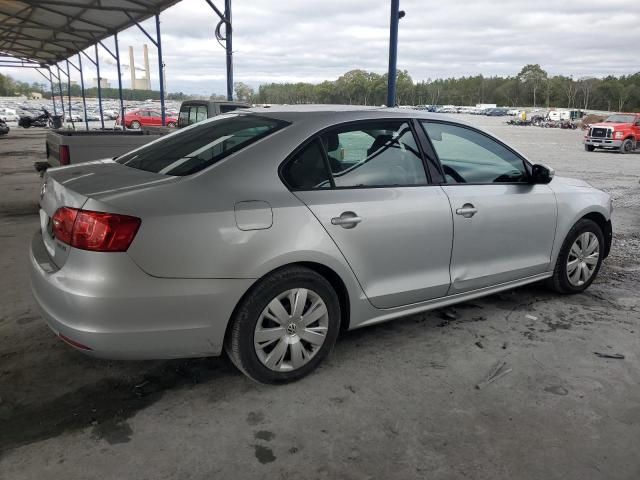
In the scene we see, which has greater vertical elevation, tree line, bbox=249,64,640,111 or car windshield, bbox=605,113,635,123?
tree line, bbox=249,64,640,111

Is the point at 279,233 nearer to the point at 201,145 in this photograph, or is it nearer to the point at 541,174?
the point at 201,145

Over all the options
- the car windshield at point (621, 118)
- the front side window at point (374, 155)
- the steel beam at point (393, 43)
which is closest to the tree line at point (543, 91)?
the car windshield at point (621, 118)

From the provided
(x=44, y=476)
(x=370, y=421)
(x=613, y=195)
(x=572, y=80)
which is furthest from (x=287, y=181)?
(x=572, y=80)

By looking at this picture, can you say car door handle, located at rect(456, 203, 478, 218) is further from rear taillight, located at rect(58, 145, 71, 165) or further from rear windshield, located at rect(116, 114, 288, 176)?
rear taillight, located at rect(58, 145, 71, 165)

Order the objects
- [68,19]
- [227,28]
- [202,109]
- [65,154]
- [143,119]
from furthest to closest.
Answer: [143,119] → [68,19] → [202,109] → [227,28] → [65,154]

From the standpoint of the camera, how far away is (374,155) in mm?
3408

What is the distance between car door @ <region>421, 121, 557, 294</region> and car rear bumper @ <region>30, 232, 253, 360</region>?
5.55 feet

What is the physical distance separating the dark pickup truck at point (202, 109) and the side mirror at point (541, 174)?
9.56m

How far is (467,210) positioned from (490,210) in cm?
25

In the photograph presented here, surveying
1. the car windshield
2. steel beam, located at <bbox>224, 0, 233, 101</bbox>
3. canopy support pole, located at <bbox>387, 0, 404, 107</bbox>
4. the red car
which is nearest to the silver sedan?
canopy support pole, located at <bbox>387, 0, 404, 107</bbox>

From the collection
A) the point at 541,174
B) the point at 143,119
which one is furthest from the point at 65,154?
the point at 143,119

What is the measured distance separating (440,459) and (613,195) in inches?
408

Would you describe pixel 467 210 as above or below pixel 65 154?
below

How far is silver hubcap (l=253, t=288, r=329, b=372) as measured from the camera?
9.56 feet
